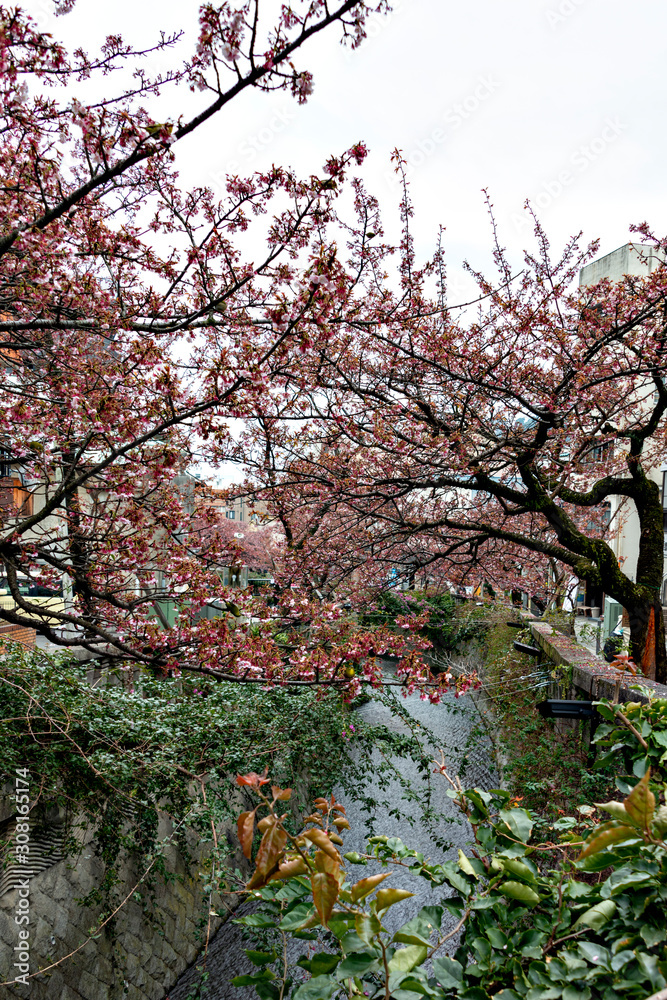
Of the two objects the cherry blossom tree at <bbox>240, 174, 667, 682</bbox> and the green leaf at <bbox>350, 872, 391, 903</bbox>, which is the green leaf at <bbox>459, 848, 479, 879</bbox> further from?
the cherry blossom tree at <bbox>240, 174, 667, 682</bbox>

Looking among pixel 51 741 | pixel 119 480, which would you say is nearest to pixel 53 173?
pixel 119 480

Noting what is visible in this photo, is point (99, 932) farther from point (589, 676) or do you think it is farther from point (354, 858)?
point (589, 676)

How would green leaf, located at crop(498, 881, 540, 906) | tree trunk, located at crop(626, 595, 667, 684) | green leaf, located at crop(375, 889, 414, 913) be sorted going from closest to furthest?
green leaf, located at crop(375, 889, 414, 913) < green leaf, located at crop(498, 881, 540, 906) < tree trunk, located at crop(626, 595, 667, 684)

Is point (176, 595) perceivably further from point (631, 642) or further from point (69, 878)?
point (631, 642)

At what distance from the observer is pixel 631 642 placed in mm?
6930

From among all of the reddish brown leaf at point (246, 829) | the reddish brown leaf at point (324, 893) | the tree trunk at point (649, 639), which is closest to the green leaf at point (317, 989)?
the reddish brown leaf at point (324, 893)

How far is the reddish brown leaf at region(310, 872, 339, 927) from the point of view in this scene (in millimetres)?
938

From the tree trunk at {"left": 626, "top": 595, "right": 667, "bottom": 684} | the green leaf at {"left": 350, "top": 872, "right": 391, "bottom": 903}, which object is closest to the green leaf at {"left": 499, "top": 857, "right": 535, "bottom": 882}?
the green leaf at {"left": 350, "top": 872, "right": 391, "bottom": 903}

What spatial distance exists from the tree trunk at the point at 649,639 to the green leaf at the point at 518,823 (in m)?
5.94

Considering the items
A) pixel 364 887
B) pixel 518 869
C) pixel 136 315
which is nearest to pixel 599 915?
pixel 518 869

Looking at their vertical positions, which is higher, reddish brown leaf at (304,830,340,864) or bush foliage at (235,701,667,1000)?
reddish brown leaf at (304,830,340,864)

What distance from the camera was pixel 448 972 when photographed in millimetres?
1221

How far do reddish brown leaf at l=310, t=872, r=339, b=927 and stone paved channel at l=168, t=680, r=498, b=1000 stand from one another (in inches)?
113

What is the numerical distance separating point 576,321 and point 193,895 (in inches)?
296
